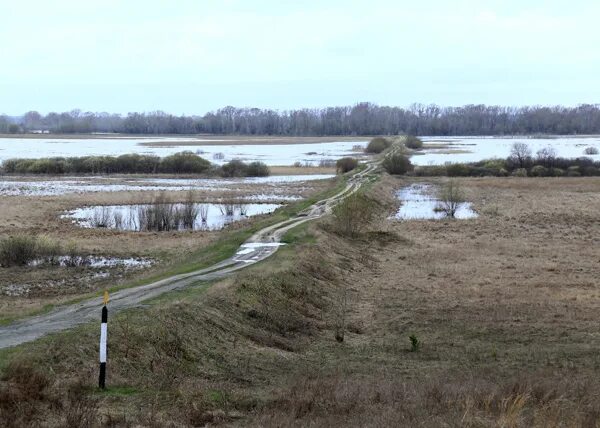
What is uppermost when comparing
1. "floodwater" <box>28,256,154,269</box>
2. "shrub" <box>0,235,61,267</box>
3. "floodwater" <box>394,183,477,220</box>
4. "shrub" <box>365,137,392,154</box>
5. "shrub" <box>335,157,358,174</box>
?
"shrub" <box>365,137,392,154</box>

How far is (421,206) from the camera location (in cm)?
6531

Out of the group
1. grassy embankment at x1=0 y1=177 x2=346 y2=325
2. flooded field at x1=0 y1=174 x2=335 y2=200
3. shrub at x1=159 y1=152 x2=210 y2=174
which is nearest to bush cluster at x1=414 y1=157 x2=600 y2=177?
flooded field at x1=0 y1=174 x2=335 y2=200

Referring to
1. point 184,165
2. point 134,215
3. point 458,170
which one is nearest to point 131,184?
point 184,165

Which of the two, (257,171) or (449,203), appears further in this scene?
(257,171)

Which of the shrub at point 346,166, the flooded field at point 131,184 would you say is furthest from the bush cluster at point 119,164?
the shrub at point 346,166

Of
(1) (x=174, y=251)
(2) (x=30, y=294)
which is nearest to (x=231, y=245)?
(1) (x=174, y=251)

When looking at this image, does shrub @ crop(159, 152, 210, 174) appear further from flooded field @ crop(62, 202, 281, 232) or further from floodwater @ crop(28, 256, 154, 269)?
floodwater @ crop(28, 256, 154, 269)

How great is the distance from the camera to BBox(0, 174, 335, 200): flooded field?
7212 cm

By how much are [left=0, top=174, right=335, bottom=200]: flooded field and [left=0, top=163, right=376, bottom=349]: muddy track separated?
3386 cm

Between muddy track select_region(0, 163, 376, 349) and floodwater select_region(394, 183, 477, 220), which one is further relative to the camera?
floodwater select_region(394, 183, 477, 220)

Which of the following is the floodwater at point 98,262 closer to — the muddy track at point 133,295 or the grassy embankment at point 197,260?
the grassy embankment at point 197,260

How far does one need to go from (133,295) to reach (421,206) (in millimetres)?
47022

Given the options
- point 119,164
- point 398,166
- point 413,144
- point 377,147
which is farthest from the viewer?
point 413,144

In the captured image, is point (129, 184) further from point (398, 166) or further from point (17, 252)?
point (17, 252)
